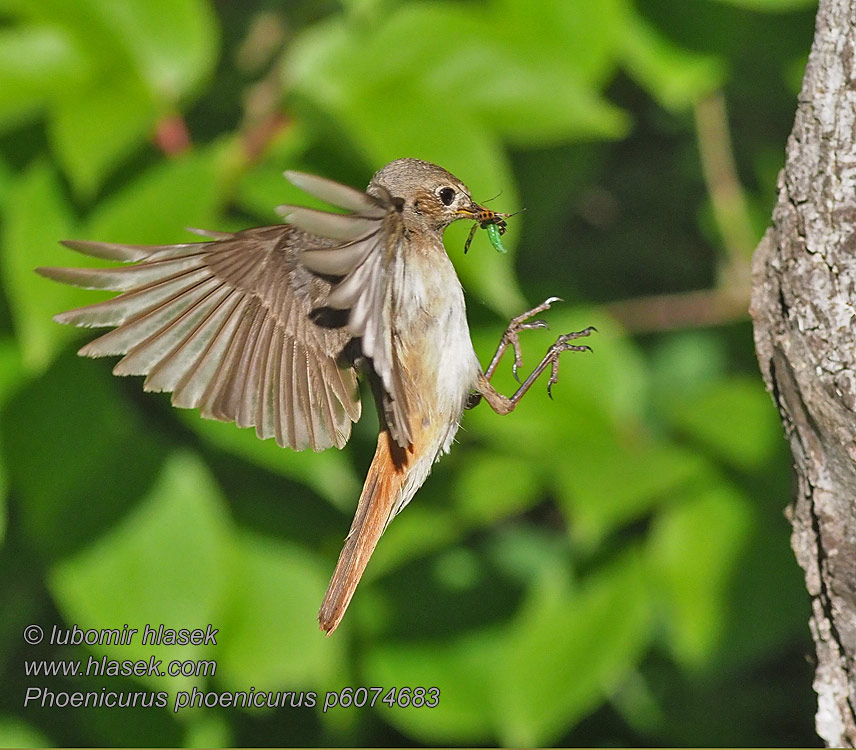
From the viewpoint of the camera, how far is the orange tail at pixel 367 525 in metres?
1.91

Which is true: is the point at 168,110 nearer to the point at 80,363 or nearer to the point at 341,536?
the point at 80,363

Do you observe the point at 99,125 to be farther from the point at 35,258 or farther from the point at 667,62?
the point at 667,62

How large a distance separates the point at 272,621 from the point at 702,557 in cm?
105

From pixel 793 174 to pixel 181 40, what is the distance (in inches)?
54.7

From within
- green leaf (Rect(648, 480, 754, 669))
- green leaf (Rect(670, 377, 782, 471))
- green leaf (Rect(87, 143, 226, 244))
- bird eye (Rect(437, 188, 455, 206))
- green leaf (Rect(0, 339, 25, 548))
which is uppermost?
bird eye (Rect(437, 188, 455, 206))

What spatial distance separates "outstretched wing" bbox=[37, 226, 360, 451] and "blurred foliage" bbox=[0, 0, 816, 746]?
1.27 ft

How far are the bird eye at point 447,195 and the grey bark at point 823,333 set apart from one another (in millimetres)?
516

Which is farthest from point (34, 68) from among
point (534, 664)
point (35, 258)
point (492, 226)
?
point (534, 664)

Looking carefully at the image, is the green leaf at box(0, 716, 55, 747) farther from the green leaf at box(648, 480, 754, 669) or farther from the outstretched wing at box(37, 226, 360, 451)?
the green leaf at box(648, 480, 754, 669)

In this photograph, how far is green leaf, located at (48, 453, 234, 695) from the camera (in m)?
2.49

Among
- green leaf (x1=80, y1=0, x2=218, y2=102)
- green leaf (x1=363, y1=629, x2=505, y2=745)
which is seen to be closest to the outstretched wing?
green leaf (x1=80, y1=0, x2=218, y2=102)

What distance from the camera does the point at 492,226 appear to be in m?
2.12

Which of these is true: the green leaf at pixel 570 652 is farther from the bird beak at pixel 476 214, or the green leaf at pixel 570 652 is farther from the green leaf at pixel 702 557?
the bird beak at pixel 476 214

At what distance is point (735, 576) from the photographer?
111 inches
